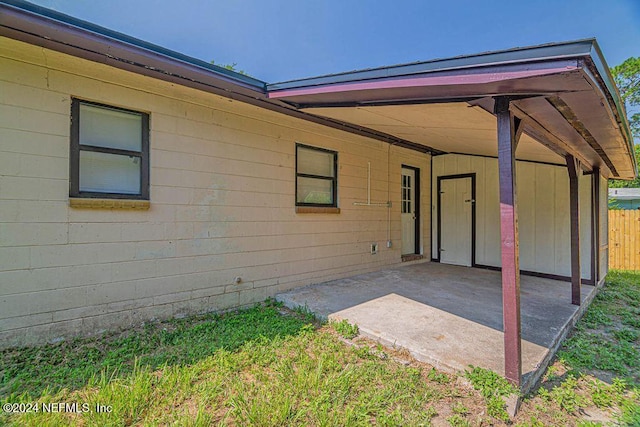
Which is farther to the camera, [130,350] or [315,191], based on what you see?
[315,191]

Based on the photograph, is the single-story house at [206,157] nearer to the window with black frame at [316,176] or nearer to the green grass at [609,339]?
the window with black frame at [316,176]

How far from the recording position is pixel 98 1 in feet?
16.4

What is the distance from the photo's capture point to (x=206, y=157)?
378cm

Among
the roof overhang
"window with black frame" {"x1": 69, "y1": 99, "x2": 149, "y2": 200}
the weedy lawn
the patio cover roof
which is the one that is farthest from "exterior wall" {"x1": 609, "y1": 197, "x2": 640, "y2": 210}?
"window with black frame" {"x1": 69, "y1": 99, "x2": 149, "y2": 200}

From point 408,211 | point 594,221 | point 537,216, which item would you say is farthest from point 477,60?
point 408,211

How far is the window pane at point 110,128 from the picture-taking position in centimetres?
307

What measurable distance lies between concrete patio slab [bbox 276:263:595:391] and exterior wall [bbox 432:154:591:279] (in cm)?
45

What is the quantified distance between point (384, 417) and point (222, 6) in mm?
7324

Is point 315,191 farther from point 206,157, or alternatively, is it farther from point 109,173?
point 109,173

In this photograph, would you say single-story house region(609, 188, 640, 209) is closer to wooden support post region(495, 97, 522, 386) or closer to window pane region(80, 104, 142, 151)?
wooden support post region(495, 97, 522, 386)

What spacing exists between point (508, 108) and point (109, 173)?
371cm

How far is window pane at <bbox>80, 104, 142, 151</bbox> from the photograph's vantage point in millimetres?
3070

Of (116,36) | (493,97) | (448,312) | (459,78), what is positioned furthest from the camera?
(448,312)

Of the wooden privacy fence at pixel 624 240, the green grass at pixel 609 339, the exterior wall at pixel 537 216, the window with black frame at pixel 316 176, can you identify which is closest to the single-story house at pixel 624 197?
the wooden privacy fence at pixel 624 240
